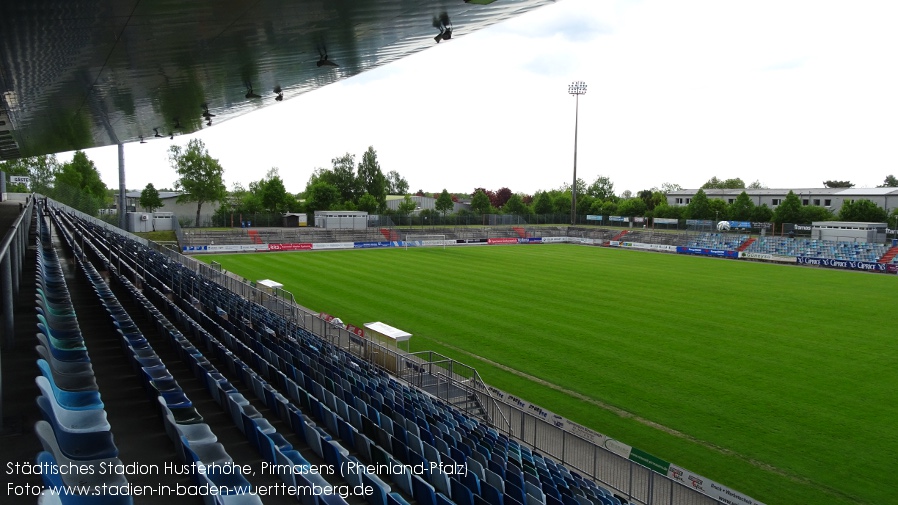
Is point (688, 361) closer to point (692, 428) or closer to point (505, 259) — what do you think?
point (692, 428)

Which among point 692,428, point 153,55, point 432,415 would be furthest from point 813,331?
point 153,55

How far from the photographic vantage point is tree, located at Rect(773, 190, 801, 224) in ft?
206

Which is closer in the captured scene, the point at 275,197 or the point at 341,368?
the point at 341,368

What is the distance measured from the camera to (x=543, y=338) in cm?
2089

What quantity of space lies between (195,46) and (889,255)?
5181cm

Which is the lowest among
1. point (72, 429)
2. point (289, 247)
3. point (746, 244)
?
point (289, 247)

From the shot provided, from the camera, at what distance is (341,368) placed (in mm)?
11867

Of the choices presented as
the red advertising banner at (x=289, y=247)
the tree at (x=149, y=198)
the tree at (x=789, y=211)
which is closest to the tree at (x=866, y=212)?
the tree at (x=789, y=211)

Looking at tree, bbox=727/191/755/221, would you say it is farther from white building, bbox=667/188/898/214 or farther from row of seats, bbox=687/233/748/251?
row of seats, bbox=687/233/748/251

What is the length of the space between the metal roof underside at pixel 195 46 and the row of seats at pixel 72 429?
4.50 metres

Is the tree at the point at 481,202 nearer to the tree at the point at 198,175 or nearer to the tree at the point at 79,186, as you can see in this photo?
the tree at the point at 198,175

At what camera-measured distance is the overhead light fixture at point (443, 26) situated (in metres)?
10.2

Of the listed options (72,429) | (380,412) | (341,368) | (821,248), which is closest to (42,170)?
(341,368)

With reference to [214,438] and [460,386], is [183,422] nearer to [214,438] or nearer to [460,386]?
[214,438]
